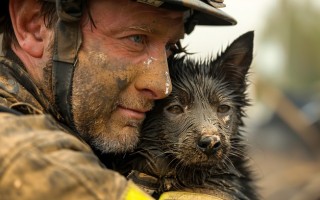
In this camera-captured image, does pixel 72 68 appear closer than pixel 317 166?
Yes

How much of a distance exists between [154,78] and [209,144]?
0.48 meters

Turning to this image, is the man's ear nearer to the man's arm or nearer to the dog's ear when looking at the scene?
the man's arm

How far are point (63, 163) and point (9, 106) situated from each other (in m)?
0.67

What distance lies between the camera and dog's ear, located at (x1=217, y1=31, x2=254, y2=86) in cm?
470

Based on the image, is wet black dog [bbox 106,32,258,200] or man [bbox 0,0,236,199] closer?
man [bbox 0,0,236,199]

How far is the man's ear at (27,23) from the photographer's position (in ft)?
12.9

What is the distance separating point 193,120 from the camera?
4293 mm

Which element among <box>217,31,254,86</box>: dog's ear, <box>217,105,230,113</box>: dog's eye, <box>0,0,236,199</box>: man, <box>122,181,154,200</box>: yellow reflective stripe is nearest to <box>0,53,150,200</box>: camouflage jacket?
<box>122,181,154,200</box>: yellow reflective stripe

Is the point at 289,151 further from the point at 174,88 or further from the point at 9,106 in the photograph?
the point at 9,106

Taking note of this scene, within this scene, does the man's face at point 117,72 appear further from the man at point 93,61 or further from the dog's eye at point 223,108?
the dog's eye at point 223,108

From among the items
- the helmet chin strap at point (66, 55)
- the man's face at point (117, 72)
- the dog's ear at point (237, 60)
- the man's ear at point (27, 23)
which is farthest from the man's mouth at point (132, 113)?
the dog's ear at point (237, 60)

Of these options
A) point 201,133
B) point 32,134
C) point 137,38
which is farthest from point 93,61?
point 32,134

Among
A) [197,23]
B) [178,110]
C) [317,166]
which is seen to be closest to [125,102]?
[178,110]

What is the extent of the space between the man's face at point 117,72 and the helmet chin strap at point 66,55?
0.03m
